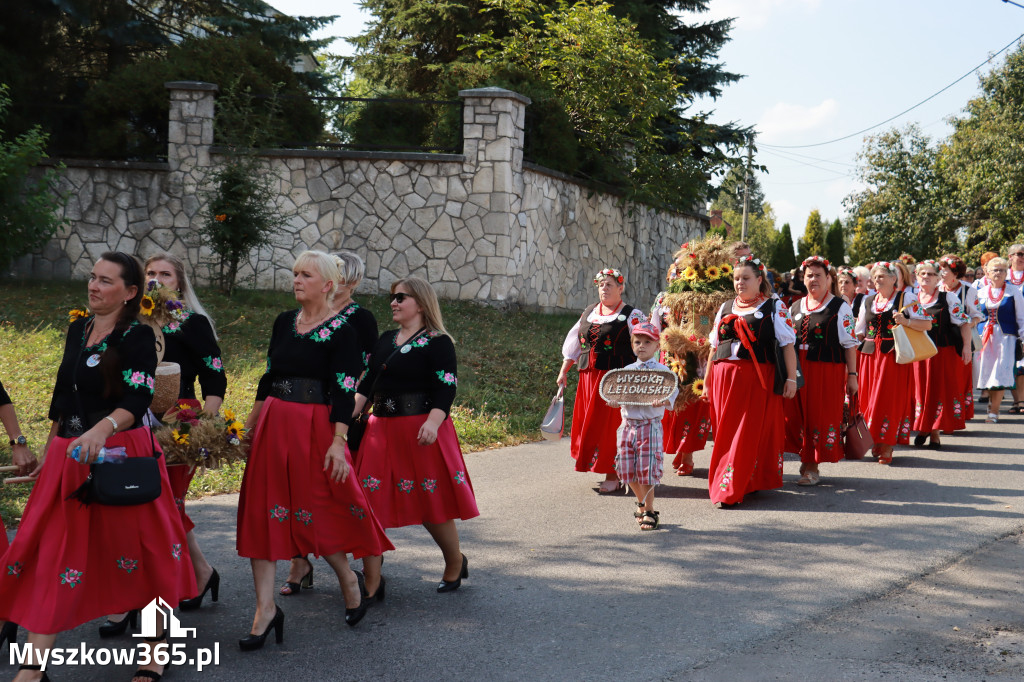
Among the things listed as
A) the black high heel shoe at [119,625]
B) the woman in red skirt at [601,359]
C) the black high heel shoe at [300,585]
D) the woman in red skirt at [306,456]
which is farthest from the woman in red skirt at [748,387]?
the black high heel shoe at [119,625]

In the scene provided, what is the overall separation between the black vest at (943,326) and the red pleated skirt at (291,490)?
9.02 metres

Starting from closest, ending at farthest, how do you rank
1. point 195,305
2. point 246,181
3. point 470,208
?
point 195,305
point 246,181
point 470,208

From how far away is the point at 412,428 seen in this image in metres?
5.55

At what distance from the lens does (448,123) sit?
16.9 meters

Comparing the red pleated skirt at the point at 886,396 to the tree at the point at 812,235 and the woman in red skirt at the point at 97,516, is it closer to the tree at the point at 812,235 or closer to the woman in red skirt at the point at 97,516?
the woman in red skirt at the point at 97,516

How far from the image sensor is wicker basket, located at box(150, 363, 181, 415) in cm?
500

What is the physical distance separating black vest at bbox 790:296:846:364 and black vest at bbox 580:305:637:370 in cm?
195

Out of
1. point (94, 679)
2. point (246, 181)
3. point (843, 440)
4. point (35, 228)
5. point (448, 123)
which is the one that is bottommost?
point (94, 679)

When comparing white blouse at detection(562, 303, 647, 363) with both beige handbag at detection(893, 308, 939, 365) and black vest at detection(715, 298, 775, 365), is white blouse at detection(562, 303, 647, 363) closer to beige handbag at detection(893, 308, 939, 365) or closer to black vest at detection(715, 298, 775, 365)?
black vest at detection(715, 298, 775, 365)

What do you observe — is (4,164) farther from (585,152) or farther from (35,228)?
(585,152)

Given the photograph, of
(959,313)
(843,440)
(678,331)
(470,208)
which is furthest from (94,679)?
(470,208)

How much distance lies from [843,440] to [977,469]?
158 cm

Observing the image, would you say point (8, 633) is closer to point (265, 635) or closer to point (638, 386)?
point (265, 635)

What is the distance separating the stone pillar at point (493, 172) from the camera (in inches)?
652
